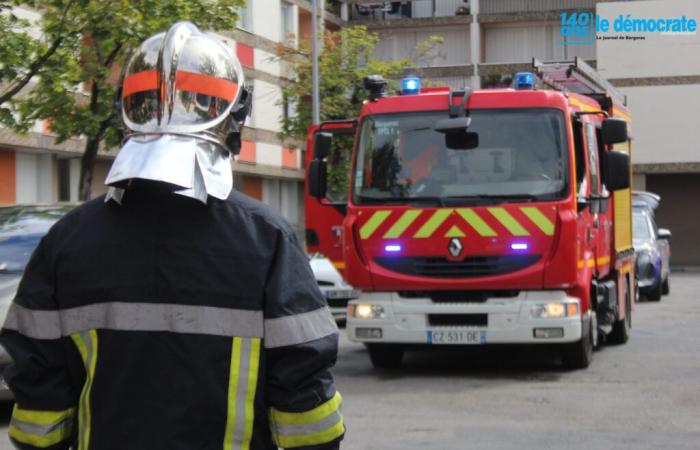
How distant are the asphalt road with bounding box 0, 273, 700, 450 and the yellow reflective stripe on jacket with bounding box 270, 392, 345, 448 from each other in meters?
5.31

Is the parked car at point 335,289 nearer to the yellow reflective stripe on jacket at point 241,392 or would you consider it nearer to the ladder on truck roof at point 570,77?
the ladder on truck roof at point 570,77

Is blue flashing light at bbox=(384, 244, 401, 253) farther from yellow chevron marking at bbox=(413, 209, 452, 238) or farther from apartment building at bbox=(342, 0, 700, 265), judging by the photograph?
apartment building at bbox=(342, 0, 700, 265)

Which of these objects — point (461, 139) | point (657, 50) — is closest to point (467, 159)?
point (461, 139)

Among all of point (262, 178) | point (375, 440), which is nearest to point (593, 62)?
point (262, 178)

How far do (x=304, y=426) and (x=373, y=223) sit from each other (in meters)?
9.17

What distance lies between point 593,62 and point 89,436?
48365 mm

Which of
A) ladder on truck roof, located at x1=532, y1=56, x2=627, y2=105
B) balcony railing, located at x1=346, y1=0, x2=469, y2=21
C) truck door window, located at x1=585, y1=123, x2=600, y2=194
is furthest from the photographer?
balcony railing, located at x1=346, y1=0, x2=469, y2=21

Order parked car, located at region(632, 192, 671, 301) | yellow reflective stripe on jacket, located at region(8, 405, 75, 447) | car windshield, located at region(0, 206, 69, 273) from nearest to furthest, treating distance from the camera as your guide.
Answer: yellow reflective stripe on jacket, located at region(8, 405, 75, 447) < car windshield, located at region(0, 206, 69, 273) < parked car, located at region(632, 192, 671, 301)

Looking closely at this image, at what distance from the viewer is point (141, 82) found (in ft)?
10.00

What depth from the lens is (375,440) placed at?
8508mm

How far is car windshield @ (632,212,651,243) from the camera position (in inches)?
985

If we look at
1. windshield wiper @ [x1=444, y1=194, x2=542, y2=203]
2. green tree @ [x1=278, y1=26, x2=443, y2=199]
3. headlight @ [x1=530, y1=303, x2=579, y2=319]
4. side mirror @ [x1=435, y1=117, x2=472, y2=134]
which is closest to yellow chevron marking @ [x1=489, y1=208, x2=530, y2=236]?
windshield wiper @ [x1=444, y1=194, x2=542, y2=203]

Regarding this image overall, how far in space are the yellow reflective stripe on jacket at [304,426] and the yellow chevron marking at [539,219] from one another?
8.82 metres

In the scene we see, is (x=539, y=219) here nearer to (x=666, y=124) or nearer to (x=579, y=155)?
(x=579, y=155)
